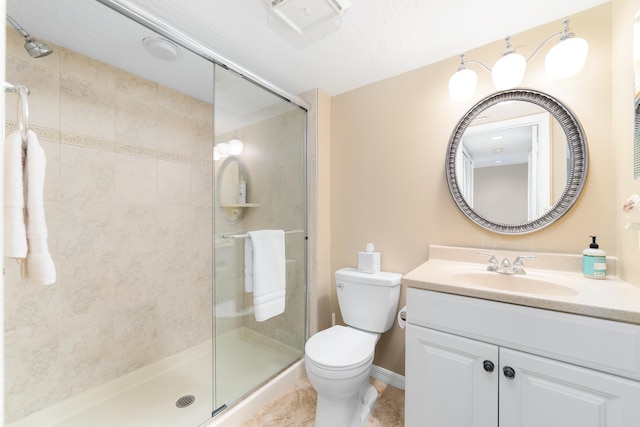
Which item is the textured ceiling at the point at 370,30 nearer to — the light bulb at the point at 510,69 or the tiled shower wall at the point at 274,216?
the light bulb at the point at 510,69

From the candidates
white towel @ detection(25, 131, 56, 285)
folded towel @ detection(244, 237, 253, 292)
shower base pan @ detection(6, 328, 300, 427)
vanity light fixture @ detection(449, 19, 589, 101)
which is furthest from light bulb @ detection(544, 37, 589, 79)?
shower base pan @ detection(6, 328, 300, 427)

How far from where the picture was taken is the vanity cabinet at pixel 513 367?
0.78 metres

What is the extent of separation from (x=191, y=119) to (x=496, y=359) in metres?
2.46

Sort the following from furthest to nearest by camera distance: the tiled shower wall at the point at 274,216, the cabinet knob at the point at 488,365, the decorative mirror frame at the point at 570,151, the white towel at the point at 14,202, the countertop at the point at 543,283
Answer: the tiled shower wall at the point at 274,216 < the decorative mirror frame at the point at 570,151 < the cabinet knob at the point at 488,365 < the countertop at the point at 543,283 < the white towel at the point at 14,202

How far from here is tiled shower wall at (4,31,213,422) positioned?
4.57ft

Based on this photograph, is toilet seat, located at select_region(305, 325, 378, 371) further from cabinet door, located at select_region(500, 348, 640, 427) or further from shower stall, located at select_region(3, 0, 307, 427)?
cabinet door, located at select_region(500, 348, 640, 427)

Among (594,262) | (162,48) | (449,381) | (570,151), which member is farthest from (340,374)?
(162,48)

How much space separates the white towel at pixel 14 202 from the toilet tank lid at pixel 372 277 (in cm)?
142

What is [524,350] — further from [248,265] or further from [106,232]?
[106,232]

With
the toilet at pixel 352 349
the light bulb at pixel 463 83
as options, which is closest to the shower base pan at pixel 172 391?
the toilet at pixel 352 349

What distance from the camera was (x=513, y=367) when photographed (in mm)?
920

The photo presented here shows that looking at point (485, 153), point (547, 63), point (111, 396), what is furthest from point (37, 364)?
point (547, 63)

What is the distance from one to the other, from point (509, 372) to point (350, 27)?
1645 millimetres

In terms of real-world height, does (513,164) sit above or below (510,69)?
below
